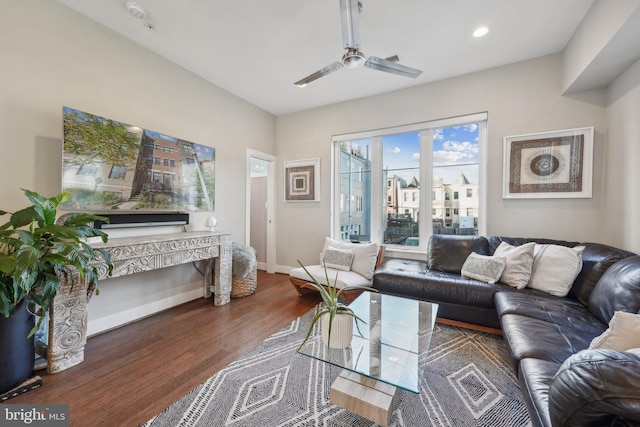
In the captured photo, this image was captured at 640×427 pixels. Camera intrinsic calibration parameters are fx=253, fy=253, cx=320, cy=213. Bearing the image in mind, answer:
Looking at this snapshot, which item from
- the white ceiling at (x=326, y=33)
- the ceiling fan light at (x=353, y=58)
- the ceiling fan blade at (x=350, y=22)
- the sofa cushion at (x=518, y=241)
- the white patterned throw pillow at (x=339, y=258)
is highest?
the white ceiling at (x=326, y=33)

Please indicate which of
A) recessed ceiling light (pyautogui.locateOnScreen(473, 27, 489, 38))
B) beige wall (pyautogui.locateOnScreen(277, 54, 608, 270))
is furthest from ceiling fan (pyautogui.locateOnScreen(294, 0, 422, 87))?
beige wall (pyautogui.locateOnScreen(277, 54, 608, 270))

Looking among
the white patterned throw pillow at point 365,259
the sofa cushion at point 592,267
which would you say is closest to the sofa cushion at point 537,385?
the sofa cushion at point 592,267

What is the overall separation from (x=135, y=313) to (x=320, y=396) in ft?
7.46

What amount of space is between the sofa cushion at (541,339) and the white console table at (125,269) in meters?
2.92

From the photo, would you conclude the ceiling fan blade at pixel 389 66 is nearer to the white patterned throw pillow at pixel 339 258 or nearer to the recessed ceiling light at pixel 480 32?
the recessed ceiling light at pixel 480 32

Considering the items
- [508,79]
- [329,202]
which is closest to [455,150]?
[508,79]

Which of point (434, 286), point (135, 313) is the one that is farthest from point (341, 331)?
point (135, 313)

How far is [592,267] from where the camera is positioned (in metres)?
2.17

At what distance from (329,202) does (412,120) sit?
178 centimetres

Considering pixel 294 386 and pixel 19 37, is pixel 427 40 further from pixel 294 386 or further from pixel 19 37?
pixel 19 37

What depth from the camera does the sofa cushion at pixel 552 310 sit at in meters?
1.74

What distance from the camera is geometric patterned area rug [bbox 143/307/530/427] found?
1.45 meters

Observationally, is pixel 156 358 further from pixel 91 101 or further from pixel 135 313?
pixel 91 101

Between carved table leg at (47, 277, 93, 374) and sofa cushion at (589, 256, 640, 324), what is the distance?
377 centimetres
